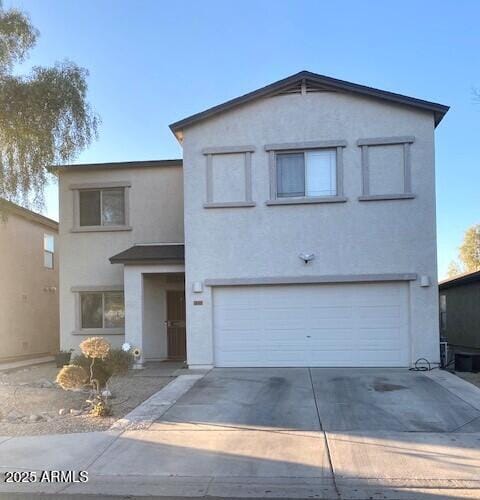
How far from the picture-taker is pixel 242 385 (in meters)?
12.4

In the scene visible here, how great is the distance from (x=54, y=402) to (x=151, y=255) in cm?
613

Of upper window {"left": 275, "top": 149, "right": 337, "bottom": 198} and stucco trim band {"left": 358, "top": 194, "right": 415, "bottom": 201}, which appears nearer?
stucco trim band {"left": 358, "top": 194, "right": 415, "bottom": 201}

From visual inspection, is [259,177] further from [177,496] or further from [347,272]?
[177,496]

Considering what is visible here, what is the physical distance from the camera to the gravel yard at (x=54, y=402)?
355 inches

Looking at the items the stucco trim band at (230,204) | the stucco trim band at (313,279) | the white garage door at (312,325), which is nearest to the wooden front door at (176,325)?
the white garage door at (312,325)

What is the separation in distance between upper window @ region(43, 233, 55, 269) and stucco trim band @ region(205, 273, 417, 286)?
12.0 m

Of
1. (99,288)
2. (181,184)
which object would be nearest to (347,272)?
(181,184)

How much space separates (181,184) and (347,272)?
6.21 meters

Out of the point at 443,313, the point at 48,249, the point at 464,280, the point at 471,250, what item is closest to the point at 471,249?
the point at 471,250

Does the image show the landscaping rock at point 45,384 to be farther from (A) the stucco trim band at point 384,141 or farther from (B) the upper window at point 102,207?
(A) the stucco trim band at point 384,141

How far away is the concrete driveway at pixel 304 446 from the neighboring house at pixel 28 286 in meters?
12.4

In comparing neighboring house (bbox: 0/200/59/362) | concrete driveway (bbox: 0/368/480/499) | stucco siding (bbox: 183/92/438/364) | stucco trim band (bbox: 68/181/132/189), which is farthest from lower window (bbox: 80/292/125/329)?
concrete driveway (bbox: 0/368/480/499)

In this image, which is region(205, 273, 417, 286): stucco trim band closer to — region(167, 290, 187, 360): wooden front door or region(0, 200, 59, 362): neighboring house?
region(167, 290, 187, 360): wooden front door

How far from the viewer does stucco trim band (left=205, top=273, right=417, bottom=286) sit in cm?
1473
